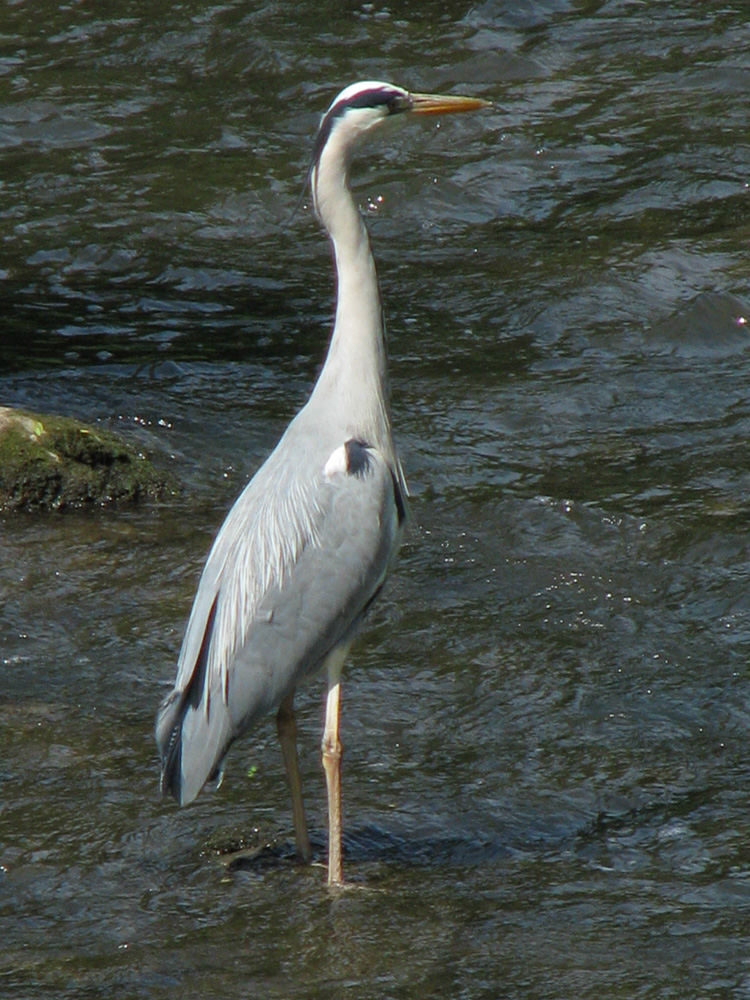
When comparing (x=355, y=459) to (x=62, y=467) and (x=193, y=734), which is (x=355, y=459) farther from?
(x=62, y=467)

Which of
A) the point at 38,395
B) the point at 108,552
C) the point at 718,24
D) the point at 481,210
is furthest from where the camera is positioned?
the point at 718,24

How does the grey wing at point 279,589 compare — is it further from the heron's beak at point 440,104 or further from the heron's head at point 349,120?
the heron's beak at point 440,104

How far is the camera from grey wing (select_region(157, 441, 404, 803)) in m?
5.46

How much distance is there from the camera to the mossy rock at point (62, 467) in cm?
796

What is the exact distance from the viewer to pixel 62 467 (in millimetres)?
8023

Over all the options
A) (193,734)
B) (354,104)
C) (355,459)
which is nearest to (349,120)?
(354,104)

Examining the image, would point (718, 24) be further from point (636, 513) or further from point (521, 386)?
point (636, 513)

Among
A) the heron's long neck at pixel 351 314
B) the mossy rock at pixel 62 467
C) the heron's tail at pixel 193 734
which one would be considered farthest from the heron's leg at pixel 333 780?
the mossy rock at pixel 62 467

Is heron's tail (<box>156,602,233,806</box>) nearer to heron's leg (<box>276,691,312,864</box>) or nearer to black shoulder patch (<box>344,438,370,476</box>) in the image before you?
heron's leg (<box>276,691,312,864</box>)

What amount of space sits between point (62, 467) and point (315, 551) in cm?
279

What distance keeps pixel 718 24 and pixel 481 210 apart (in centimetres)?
344

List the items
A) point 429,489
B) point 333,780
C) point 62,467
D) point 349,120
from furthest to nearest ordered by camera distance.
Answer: point 429,489
point 62,467
point 349,120
point 333,780

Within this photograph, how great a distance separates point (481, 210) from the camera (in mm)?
11445

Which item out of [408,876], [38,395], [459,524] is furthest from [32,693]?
[38,395]
